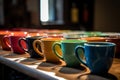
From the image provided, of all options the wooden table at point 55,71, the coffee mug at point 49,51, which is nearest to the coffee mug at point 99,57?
the wooden table at point 55,71

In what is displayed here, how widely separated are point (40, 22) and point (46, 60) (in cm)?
318

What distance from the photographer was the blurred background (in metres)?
3.68

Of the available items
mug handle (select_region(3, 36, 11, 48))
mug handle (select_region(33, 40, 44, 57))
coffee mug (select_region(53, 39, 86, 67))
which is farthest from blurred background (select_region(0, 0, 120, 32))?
coffee mug (select_region(53, 39, 86, 67))

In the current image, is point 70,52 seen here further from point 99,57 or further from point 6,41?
point 6,41

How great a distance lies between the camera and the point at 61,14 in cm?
436

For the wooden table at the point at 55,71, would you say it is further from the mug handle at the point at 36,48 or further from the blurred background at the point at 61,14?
the blurred background at the point at 61,14

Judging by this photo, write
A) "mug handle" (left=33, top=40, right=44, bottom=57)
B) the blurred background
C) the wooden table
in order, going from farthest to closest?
the blurred background → "mug handle" (left=33, top=40, right=44, bottom=57) → the wooden table

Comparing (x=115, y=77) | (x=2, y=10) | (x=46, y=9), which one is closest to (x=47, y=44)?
(x=115, y=77)

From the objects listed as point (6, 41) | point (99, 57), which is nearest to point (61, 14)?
point (6, 41)

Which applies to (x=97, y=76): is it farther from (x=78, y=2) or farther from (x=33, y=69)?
(x=78, y=2)

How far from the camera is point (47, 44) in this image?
2.80ft

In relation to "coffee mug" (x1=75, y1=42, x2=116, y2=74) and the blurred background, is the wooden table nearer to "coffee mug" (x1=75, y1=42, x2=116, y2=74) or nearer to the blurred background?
"coffee mug" (x1=75, y1=42, x2=116, y2=74)

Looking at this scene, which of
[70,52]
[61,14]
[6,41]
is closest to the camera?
[70,52]

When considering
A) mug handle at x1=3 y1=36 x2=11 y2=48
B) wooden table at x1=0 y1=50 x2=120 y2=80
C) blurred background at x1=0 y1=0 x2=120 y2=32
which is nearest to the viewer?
wooden table at x1=0 y1=50 x2=120 y2=80
